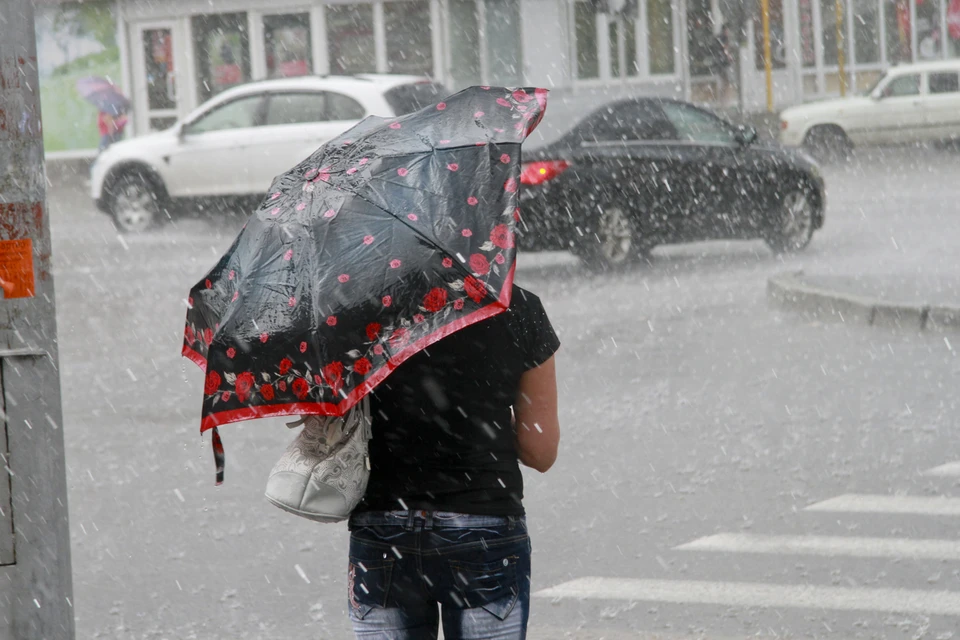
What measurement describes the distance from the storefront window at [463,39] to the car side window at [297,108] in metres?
13.6

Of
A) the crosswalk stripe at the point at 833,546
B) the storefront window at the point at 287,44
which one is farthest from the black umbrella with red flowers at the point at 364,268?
the storefront window at the point at 287,44

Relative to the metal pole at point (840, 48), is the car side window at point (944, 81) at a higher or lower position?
lower

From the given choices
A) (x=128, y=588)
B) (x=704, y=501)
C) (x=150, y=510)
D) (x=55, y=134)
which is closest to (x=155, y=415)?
(x=150, y=510)

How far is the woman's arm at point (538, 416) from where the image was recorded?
277 cm

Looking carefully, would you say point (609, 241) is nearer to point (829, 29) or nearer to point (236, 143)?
point (236, 143)

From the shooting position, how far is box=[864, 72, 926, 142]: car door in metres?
25.6

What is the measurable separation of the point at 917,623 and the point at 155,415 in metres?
4.95

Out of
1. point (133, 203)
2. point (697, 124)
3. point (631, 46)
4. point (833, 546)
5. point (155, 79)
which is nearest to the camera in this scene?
point (833, 546)

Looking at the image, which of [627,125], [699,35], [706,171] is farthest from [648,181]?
[699,35]

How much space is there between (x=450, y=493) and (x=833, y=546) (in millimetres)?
3216

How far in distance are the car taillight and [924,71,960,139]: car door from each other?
1457 centimetres

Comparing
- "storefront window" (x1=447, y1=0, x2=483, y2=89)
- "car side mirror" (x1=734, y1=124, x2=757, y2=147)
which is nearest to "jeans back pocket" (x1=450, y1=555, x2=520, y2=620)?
"car side mirror" (x1=734, y1=124, x2=757, y2=147)

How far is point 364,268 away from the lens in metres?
2.69

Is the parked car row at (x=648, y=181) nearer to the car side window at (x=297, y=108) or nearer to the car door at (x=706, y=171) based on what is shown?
the car door at (x=706, y=171)
